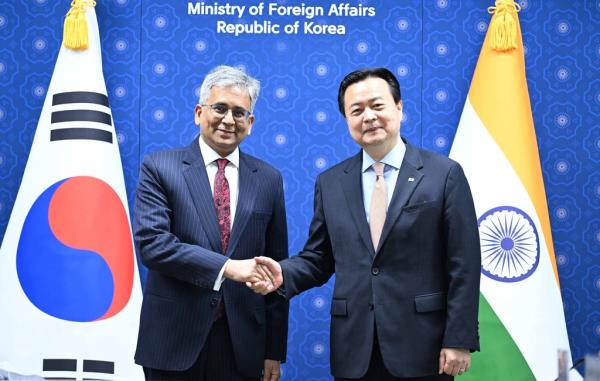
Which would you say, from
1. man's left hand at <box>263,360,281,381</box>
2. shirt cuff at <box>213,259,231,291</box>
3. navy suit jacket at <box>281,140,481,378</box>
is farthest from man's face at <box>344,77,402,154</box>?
man's left hand at <box>263,360,281,381</box>

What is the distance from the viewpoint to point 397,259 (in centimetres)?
225

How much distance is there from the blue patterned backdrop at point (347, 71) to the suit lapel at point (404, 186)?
5.00 ft

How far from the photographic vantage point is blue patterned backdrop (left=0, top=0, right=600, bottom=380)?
3873 mm

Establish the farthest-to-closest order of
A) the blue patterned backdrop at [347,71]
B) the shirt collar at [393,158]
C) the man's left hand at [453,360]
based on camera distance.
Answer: the blue patterned backdrop at [347,71] < the shirt collar at [393,158] < the man's left hand at [453,360]

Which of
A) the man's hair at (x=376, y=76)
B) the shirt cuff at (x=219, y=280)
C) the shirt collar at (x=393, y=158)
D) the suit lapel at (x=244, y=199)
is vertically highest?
the man's hair at (x=376, y=76)

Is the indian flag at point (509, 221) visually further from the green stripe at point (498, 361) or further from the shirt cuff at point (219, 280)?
the shirt cuff at point (219, 280)

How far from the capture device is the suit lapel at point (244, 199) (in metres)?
2.46

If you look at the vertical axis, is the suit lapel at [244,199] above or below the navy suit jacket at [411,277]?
above

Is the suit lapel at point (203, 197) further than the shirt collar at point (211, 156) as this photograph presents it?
No

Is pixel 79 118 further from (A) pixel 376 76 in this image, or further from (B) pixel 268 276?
(A) pixel 376 76

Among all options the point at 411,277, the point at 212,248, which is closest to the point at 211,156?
the point at 212,248

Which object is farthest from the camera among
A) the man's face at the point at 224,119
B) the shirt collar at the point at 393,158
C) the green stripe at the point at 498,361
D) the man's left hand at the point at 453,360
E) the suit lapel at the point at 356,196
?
the green stripe at the point at 498,361

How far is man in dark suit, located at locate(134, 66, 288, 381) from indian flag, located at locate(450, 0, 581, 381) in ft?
4.12

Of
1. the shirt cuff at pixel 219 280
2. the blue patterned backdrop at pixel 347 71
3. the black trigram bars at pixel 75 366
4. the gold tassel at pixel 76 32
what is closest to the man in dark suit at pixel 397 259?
the shirt cuff at pixel 219 280
